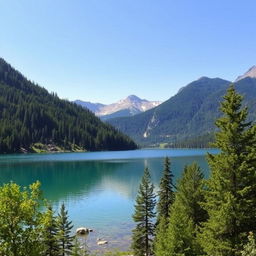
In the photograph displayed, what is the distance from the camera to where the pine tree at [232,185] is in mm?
26359

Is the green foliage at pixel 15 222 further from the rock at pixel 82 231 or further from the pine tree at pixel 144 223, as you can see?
the rock at pixel 82 231

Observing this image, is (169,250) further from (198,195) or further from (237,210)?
(198,195)

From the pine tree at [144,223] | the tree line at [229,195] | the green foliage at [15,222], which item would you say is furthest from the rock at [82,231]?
the green foliage at [15,222]

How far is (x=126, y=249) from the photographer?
53719 mm

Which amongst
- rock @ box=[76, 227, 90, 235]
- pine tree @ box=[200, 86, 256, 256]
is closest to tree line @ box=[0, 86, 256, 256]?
pine tree @ box=[200, 86, 256, 256]

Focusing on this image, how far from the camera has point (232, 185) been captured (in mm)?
27172

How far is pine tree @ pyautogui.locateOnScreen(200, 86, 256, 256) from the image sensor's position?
2636 cm

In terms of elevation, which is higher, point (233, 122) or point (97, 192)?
point (233, 122)

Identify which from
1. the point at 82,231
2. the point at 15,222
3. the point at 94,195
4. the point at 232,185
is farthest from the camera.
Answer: the point at 94,195

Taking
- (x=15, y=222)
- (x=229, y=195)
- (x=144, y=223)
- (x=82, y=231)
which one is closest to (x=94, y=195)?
(x=82, y=231)

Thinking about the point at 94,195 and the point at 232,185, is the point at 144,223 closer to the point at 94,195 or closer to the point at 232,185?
the point at 232,185

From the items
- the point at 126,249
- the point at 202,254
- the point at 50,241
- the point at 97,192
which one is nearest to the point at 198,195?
the point at 202,254

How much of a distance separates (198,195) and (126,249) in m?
21.3

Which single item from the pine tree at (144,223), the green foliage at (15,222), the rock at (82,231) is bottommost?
the rock at (82,231)
